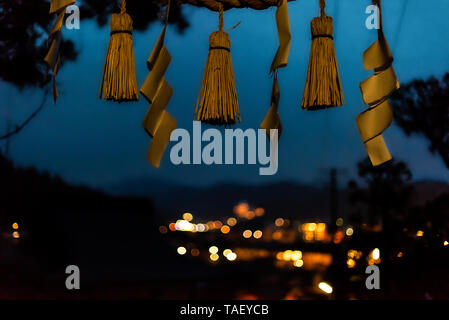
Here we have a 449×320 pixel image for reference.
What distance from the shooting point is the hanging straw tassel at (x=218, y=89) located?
0.95 metres

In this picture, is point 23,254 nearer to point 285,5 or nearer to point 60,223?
point 60,223

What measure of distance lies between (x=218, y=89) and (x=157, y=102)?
0.13 m

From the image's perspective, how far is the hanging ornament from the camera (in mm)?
902

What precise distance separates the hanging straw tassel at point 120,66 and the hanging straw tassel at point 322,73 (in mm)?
343

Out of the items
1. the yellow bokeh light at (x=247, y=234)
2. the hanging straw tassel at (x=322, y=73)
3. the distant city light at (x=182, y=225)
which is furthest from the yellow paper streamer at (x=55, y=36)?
the yellow bokeh light at (x=247, y=234)

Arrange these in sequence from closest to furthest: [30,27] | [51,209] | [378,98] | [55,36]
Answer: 1. [378,98]
2. [55,36]
3. [30,27]
4. [51,209]

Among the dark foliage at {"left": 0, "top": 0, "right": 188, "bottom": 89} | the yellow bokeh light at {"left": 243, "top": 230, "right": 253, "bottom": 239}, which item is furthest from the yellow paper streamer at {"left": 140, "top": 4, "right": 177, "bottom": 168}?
the yellow bokeh light at {"left": 243, "top": 230, "right": 253, "bottom": 239}

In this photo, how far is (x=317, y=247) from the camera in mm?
13609

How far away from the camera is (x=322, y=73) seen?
943 mm

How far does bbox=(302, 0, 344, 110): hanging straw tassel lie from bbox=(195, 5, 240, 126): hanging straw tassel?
14cm

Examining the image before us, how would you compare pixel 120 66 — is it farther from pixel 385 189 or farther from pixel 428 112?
pixel 385 189

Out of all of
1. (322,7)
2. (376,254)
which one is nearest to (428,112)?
(376,254)

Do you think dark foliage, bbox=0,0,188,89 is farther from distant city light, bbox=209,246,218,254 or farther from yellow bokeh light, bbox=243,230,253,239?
yellow bokeh light, bbox=243,230,253,239
